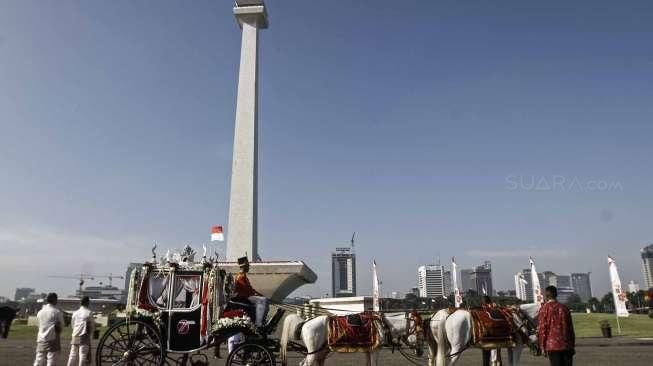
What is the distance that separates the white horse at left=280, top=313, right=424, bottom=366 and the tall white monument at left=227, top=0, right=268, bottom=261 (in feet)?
101

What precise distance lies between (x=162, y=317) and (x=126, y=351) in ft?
2.85

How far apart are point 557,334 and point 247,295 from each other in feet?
18.0

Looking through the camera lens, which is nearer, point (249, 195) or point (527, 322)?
point (527, 322)

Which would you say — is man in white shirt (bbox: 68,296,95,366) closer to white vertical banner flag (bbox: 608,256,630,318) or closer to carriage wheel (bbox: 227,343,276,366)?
carriage wheel (bbox: 227,343,276,366)

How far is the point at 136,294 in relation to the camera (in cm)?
934

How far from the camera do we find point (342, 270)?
177750mm

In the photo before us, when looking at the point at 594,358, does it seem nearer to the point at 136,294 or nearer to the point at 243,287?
the point at 243,287

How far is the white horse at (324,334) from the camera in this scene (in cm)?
890

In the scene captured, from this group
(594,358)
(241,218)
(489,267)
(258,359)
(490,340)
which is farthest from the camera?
(489,267)

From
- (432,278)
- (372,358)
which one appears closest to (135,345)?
(372,358)

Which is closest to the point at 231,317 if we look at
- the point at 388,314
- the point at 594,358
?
the point at 388,314

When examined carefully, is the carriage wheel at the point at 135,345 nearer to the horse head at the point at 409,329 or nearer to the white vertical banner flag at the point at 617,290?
the horse head at the point at 409,329

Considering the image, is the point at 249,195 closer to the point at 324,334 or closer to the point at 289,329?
the point at 289,329

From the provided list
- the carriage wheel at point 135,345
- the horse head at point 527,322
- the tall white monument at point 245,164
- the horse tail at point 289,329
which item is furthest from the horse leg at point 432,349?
the tall white monument at point 245,164
